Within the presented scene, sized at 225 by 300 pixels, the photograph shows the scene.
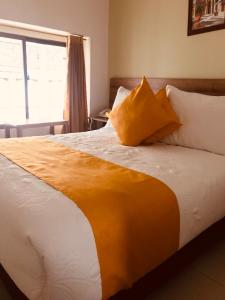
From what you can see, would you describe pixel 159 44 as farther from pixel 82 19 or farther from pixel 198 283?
pixel 198 283

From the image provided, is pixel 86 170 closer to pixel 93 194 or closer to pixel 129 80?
pixel 93 194

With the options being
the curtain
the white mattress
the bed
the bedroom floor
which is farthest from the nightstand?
the bedroom floor

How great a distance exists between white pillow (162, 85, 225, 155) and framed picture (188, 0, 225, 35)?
0.75 meters

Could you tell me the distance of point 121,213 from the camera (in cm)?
107

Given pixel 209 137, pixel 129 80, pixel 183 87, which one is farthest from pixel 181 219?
pixel 129 80

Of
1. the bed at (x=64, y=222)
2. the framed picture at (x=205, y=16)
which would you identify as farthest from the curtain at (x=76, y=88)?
the bed at (x=64, y=222)

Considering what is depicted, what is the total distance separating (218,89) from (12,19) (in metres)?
2.27

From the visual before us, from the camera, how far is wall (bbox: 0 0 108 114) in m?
2.77

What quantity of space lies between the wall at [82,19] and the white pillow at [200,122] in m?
1.59

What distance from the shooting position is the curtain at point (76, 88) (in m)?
3.28

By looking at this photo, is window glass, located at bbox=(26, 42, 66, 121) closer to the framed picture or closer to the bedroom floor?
the framed picture

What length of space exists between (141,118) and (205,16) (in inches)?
48.6

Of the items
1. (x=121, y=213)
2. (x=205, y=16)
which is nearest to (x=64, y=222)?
(x=121, y=213)

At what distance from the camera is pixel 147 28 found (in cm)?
299
